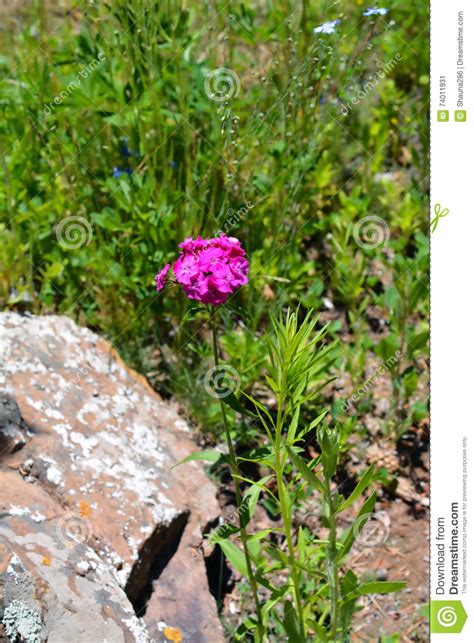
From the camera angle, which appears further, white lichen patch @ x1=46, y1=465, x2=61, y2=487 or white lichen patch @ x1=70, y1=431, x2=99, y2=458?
white lichen patch @ x1=70, y1=431, x2=99, y2=458

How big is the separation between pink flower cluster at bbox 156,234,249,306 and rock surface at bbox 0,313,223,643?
26.4 inches

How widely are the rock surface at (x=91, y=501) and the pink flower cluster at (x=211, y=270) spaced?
0.67m

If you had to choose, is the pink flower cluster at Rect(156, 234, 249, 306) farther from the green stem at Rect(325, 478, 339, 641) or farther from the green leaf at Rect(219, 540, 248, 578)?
the green leaf at Rect(219, 540, 248, 578)

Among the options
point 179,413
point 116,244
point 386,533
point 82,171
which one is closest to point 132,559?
point 179,413

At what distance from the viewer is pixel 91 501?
258cm

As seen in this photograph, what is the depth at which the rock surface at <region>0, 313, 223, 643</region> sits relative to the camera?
2143mm

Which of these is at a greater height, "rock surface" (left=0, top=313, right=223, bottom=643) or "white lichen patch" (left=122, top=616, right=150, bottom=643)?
"rock surface" (left=0, top=313, right=223, bottom=643)

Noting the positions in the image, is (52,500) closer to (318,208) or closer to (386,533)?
(386,533)
